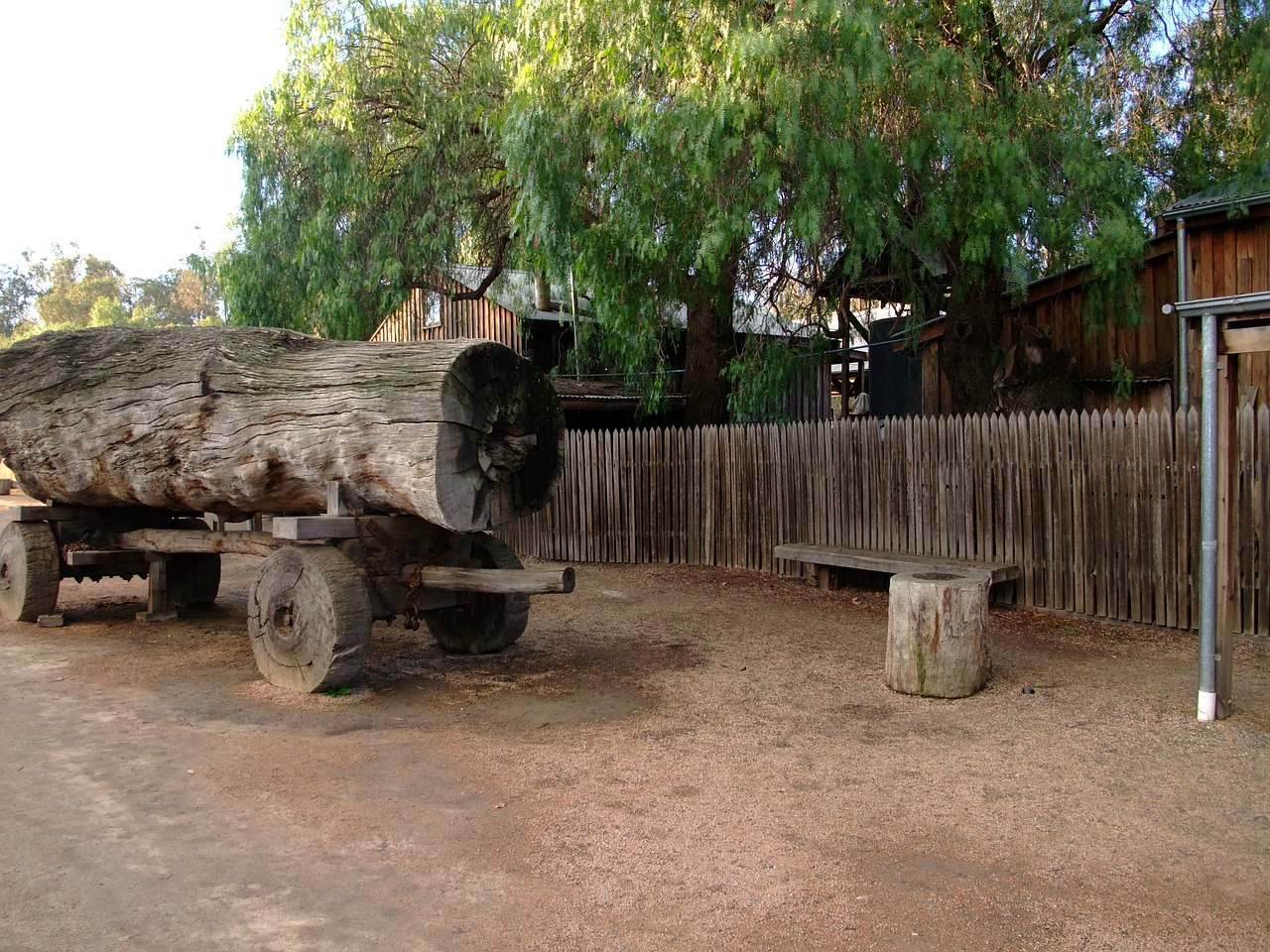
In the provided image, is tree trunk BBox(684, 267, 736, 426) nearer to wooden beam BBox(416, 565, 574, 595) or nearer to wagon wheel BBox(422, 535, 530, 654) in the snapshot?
wagon wheel BBox(422, 535, 530, 654)

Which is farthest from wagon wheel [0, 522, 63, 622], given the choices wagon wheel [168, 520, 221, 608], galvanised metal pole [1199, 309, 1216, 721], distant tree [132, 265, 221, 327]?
distant tree [132, 265, 221, 327]

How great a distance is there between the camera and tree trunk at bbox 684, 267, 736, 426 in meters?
13.6

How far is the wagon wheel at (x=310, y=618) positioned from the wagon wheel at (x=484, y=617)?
1.10 m

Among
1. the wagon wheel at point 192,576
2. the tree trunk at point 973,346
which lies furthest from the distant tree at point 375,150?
the tree trunk at point 973,346

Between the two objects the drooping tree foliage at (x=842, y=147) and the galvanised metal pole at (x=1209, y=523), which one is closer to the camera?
the galvanised metal pole at (x=1209, y=523)

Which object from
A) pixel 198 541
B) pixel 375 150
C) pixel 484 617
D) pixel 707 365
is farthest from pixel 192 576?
pixel 375 150

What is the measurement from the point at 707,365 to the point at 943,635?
8139mm

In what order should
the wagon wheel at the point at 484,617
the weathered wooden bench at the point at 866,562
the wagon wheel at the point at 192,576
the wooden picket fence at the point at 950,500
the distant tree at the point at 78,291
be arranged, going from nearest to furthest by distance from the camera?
the wagon wheel at the point at 484,617, the wooden picket fence at the point at 950,500, the weathered wooden bench at the point at 866,562, the wagon wheel at the point at 192,576, the distant tree at the point at 78,291

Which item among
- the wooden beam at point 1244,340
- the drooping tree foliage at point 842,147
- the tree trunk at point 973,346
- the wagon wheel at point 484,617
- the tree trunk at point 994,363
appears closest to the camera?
the wooden beam at point 1244,340

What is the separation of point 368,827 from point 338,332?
39.1 feet

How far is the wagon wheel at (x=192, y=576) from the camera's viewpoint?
8892mm

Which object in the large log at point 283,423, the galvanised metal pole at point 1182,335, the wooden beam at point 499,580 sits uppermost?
the galvanised metal pole at point 1182,335

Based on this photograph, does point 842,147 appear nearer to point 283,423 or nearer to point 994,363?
point 994,363

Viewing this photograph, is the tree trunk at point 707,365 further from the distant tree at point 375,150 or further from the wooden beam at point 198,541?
the wooden beam at point 198,541
